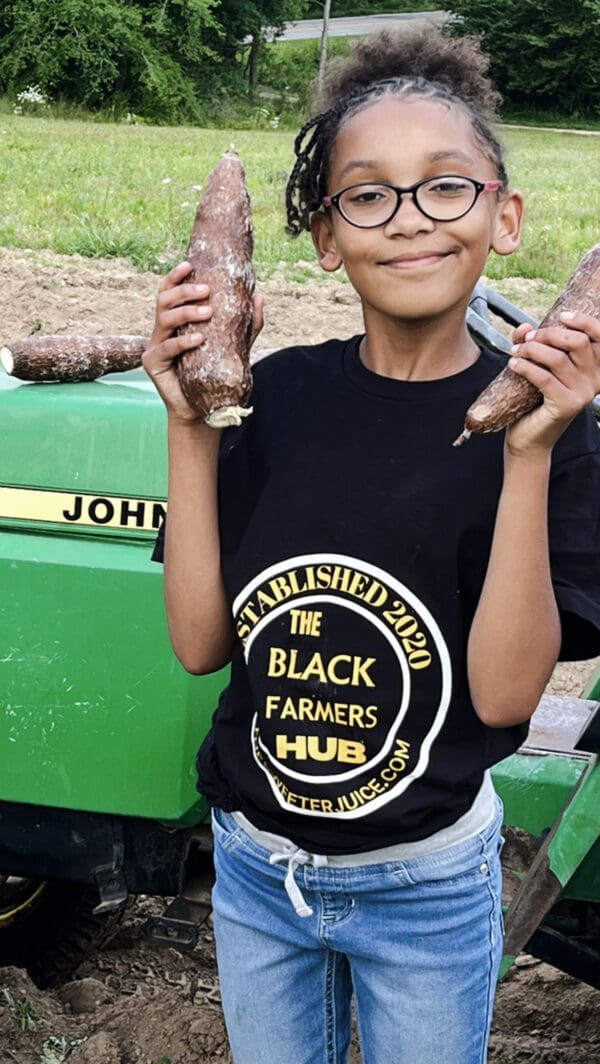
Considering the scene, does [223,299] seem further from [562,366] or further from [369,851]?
[369,851]

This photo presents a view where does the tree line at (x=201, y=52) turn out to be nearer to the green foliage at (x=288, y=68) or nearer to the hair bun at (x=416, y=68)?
the green foliage at (x=288, y=68)

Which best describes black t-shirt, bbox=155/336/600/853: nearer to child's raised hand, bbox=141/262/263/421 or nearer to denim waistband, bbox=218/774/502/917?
denim waistband, bbox=218/774/502/917

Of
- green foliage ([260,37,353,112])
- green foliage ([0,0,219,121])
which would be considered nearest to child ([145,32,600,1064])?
green foliage ([0,0,219,121])

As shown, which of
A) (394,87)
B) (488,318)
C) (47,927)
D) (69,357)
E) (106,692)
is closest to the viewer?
(394,87)

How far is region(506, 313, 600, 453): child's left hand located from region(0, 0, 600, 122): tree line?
2433 centimetres

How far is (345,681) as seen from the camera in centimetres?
133

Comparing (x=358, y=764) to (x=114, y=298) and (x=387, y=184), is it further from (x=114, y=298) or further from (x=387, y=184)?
(x=114, y=298)

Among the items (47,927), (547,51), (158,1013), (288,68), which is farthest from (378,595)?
(288,68)

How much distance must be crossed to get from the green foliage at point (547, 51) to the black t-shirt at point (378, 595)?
3284 cm

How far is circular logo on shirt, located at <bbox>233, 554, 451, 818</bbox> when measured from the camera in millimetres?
1316

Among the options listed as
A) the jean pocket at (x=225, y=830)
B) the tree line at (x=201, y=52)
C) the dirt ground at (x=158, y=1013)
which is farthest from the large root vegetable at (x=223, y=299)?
the tree line at (x=201, y=52)

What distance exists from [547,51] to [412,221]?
111ft

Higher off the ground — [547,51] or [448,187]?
[448,187]

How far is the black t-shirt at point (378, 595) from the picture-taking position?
Result: 1303 millimetres
